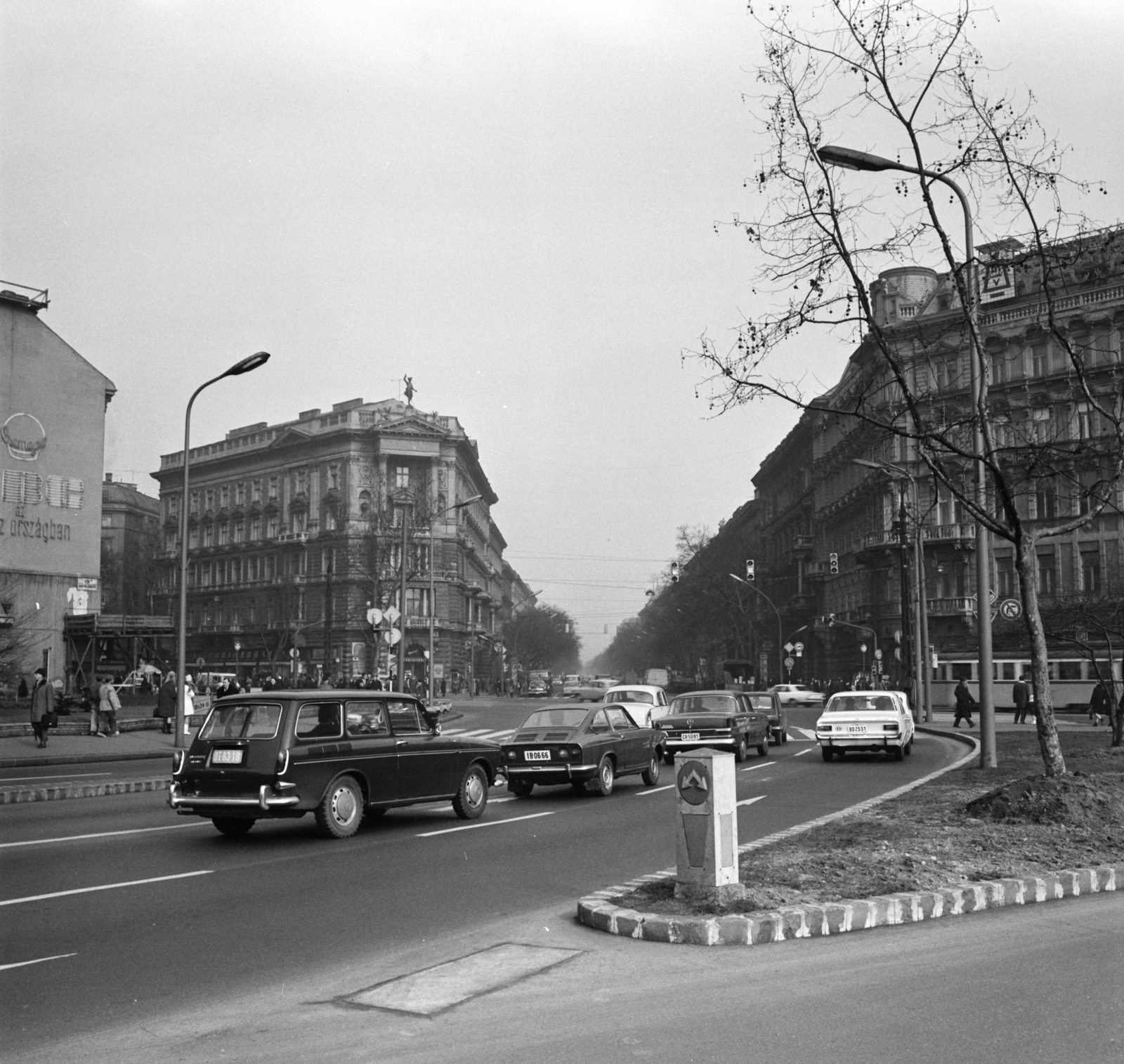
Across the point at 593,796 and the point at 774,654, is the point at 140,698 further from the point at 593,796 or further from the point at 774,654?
the point at 774,654

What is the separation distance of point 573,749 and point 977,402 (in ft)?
25.1

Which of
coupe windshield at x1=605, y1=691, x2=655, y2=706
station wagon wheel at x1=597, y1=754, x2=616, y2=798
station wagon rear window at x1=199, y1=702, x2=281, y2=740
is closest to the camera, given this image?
station wagon rear window at x1=199, y1=702, x2=281, y2=740

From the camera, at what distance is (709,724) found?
86.1ft

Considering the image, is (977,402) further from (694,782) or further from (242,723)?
(242,723)

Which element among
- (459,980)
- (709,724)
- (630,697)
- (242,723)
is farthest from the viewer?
(630,697)

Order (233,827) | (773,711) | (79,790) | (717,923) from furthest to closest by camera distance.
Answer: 1. (773,711)
2. (79,790)
3. (233,827)
4. (717,923)

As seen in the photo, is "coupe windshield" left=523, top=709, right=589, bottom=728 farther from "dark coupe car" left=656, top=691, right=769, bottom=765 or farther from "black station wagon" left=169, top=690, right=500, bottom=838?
"dark coupe car" left=656, top=691, right=769, bottom=765

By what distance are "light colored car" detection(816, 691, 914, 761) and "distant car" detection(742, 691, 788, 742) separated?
3.53 metres

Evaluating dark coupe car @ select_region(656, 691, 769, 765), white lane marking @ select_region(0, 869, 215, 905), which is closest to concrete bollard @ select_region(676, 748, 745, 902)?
white lane marking @ select_region(0, 869, 215, 905)

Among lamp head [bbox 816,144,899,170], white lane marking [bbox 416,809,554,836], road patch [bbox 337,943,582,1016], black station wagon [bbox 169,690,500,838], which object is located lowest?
white lane marking [bbox 416,809,554,836]

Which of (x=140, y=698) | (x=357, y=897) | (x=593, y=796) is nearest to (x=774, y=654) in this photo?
(x=140, y=698)

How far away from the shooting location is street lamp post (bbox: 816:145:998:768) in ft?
46.8

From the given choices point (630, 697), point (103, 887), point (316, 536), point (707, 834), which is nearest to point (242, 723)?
point (103, 887)

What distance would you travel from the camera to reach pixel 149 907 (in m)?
9.51
